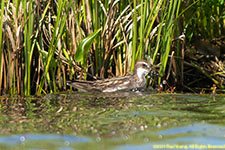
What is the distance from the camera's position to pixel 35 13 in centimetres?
647

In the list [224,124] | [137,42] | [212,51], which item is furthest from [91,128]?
[212,51]

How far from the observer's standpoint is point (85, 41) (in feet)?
20.7

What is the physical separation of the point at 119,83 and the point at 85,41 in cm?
95

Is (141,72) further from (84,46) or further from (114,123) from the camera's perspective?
(114,123)

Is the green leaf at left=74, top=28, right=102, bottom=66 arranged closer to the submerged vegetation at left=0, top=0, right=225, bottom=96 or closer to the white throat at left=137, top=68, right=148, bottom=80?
the submerged vegetation at left=0, top=0, right=225, bottom=96

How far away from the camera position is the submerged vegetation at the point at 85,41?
626 cm

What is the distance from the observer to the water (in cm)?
368

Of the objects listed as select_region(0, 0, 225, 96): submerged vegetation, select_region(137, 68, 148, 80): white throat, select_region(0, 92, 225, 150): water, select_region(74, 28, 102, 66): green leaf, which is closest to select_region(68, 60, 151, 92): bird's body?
select_region(137, 68, 148, 80): white throat

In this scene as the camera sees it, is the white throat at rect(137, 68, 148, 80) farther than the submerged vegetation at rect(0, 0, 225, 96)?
Yes

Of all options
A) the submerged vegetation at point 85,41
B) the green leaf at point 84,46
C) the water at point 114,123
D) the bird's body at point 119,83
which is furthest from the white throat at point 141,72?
the green leaf at point 84,46

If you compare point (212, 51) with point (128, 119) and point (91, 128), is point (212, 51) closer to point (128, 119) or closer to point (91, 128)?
point (128, 119)

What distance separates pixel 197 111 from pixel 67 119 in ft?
5.09

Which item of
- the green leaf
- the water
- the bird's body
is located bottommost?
the water

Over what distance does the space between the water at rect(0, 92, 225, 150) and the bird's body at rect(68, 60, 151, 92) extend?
514 mm
